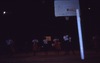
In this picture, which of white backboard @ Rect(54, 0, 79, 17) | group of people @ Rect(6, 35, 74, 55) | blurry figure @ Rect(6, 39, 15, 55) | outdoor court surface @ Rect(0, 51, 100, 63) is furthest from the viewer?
blurry figure @ Rect(6, 39, 15, 55)

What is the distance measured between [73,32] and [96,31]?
3.14 meters

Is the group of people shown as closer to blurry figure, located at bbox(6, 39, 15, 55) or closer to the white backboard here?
blurry figure, located at bbox(6, 39, 15, 55)

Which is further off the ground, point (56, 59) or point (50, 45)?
point (50, 45)

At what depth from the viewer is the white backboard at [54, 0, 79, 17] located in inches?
870

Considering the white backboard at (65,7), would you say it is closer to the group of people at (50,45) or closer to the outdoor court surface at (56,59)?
the outdoor court surface at (56,59)

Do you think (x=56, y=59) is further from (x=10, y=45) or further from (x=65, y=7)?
(x=10, y=45)

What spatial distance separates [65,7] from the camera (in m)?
22.2

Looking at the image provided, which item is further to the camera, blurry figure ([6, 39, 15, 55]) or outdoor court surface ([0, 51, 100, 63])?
blurry figure ([6, 39, 15, 55])

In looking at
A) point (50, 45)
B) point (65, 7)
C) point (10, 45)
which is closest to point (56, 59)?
point (65, 7)

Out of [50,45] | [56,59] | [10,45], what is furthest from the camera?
[50,45]

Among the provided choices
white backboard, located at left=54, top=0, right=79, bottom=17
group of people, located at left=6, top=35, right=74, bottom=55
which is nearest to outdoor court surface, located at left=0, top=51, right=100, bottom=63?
white backboard, located at left=54, top=0, right=79, bottom=17

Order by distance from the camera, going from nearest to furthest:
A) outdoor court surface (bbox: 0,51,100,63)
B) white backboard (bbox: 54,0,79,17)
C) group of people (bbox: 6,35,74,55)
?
outdoor court surface (bbox: 0,51,100,63) → white backboard (bbox: 54,0,79,17) → group of people (bbox: 6,35,74,55)

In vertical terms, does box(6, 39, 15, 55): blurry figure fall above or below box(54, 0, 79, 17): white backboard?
below

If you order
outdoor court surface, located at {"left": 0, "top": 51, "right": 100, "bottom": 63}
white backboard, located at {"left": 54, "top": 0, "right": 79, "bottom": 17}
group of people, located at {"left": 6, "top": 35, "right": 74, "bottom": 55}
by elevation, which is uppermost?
→ white backboard, located at {"left": 54, "top": 0, "right": 79, "bottom": 17}
